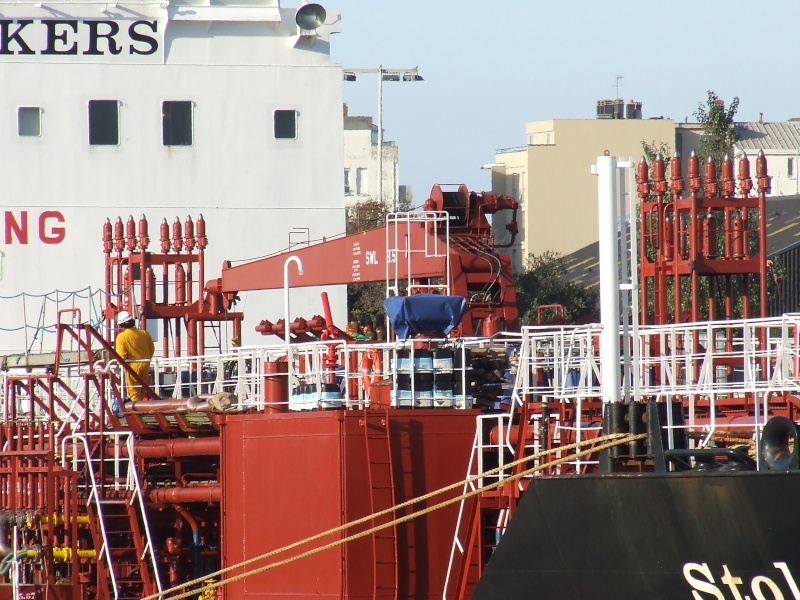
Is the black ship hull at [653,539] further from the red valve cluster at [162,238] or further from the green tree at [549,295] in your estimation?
the green tree at [549,295]

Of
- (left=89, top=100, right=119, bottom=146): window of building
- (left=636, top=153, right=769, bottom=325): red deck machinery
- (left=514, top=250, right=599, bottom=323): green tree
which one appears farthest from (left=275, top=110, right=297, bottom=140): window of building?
(left=514, top=250, right=599, bottom=323): green tree

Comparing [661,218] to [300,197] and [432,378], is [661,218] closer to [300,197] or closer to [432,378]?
[432,378]

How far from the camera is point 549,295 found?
2343 inches

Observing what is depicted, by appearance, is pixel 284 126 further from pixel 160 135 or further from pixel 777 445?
pixel 777 445

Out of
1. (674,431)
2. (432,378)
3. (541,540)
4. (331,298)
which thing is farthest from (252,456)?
(331,298)

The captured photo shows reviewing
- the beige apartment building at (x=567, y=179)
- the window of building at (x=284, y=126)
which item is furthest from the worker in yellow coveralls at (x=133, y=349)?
the beige apartment building at (x=567, y=179)

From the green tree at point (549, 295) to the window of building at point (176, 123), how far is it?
2001cm

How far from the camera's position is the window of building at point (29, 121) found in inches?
1543

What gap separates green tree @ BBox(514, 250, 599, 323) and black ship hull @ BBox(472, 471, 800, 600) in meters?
44.4

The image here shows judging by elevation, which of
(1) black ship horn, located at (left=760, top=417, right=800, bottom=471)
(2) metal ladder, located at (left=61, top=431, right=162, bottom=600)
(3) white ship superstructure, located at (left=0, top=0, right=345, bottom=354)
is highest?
(3) white ship superstructure, located at (left=0, top=0, right=345, bottom=354)

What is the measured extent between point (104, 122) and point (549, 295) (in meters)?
24.3

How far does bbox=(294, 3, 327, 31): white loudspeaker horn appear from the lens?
1560 inches

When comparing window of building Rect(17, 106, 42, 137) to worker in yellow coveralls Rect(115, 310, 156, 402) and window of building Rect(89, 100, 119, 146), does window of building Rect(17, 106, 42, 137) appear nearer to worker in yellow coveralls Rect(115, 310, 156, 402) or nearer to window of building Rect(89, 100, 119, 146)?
window of building Rect(89, 100, 119, 146)

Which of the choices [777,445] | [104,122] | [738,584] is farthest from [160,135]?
[738,584]
